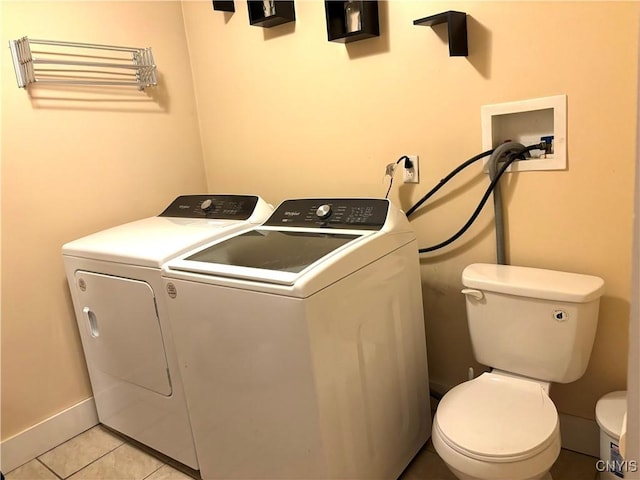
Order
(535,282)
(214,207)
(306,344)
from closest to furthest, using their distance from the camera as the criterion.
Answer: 1. (306,344)
2. (535,282)
3. (214,207)

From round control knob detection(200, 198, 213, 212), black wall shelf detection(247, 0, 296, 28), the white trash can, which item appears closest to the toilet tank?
the white trash can

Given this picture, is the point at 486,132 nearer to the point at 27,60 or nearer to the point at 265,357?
the point at 265,357

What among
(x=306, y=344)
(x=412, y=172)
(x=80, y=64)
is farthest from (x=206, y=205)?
(x=306, y=344)

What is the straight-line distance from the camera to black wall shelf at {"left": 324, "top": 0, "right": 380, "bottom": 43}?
185 cm

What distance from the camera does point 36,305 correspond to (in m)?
2.07

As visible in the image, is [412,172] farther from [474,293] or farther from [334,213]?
[474,293]

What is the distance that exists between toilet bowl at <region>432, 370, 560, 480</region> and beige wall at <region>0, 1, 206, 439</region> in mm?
1650

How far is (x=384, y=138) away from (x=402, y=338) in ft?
2.64

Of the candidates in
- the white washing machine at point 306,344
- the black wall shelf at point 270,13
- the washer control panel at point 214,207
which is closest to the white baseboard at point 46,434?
the white washing machine at point 306,344

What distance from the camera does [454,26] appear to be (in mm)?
1664

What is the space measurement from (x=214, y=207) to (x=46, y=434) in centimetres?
121

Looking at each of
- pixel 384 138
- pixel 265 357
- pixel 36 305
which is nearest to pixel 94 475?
pixel 36 305

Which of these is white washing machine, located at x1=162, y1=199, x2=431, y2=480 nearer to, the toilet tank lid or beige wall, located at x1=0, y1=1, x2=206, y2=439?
the toilet tank lid

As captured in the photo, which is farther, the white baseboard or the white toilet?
the white baseboard
